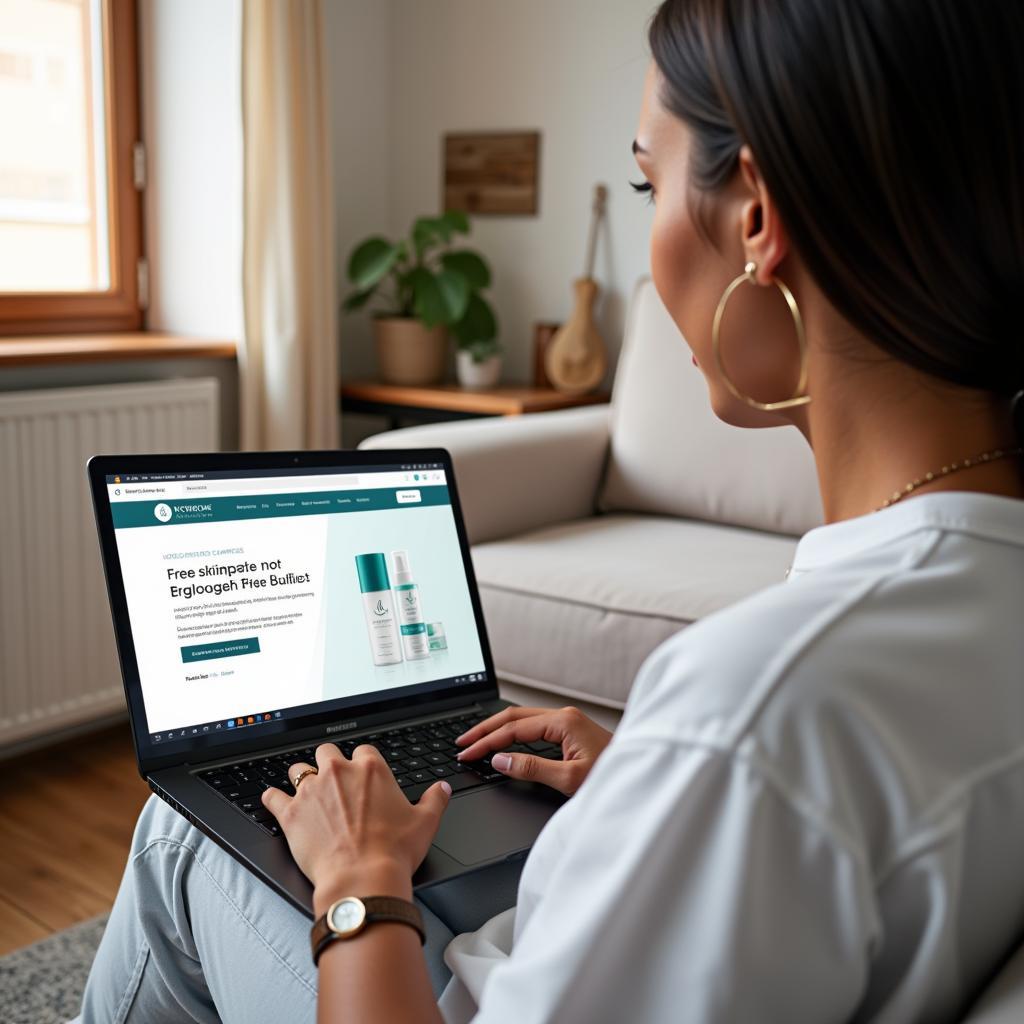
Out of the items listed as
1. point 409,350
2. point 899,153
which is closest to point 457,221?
point 409,350

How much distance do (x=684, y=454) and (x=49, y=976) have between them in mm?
1444

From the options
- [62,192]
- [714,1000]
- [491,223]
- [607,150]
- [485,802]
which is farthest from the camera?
[491,223]

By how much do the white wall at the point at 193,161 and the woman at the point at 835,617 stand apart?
2.16m

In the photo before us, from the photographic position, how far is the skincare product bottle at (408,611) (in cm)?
116

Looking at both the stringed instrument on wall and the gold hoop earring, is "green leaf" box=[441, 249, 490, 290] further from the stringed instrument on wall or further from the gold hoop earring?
the gold hoop earring

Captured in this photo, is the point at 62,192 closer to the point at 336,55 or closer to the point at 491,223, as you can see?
the point at 336,55

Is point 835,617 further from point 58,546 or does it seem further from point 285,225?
point 285,225

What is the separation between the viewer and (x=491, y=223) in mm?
3174

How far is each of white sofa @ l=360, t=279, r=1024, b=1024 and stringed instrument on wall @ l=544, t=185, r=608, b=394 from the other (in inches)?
8.0

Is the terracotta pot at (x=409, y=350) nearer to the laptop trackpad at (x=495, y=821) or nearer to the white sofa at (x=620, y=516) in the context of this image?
the white sofa at (x=620, y=516)

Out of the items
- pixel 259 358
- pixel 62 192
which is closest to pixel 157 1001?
pixel 259 358

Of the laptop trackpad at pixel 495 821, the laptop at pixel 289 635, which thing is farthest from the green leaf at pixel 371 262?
the laptop trackpad at pixel 495 821

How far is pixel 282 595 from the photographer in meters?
1.09

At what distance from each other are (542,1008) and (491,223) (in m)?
2.85
